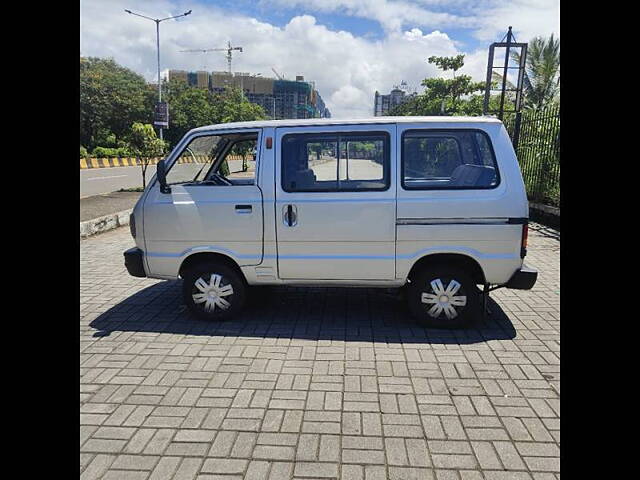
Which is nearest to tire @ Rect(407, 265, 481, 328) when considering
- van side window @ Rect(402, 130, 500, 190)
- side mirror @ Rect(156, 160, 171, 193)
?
van side window @ Rect(402, 130, 500, 190)

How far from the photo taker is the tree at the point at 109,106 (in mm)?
41875

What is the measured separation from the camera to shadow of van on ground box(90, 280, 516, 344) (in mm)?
4355

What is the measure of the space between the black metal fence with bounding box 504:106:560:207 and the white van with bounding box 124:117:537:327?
23.7 ft

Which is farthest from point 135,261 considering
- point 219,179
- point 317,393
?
point 317,393

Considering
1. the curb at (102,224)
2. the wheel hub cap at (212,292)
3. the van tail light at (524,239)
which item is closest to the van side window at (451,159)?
the van tail light at (524,239)

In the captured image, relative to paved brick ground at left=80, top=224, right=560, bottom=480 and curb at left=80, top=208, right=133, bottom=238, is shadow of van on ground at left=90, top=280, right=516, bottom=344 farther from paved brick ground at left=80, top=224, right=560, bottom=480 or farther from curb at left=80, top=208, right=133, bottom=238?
curb at left=80, top=208, right=133, bottom=238

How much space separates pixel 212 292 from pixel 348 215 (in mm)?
1640

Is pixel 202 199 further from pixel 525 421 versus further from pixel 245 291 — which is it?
pixel 525 421

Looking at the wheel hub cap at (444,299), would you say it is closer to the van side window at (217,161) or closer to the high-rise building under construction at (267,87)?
the van side window at (217,161)

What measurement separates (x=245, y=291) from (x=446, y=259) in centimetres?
207

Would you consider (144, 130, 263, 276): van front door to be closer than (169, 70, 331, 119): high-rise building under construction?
Yes

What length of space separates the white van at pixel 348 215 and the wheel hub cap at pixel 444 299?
1 cm

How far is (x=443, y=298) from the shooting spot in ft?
14.3

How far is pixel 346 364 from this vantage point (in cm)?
377
